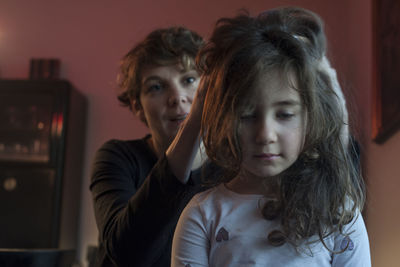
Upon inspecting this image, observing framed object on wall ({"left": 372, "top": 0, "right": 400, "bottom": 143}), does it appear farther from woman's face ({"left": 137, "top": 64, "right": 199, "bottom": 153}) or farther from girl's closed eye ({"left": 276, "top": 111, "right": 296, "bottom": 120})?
girl's closed eye ({"left": 276, "top": 111, "right": 296, "bottom": 120})

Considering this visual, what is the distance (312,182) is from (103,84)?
3.43 meters

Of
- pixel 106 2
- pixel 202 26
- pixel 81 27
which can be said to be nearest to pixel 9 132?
pixel 81 27

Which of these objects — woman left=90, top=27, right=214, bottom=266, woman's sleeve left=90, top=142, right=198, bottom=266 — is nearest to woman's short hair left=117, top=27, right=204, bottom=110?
woman left=90, top=27, right=214, bottom=266

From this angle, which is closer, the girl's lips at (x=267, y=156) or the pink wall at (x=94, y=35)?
the girl's lips at (x=267, y=156)

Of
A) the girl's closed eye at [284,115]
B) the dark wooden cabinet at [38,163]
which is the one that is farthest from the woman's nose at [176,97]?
the dark wooden cabinet at [38,163]

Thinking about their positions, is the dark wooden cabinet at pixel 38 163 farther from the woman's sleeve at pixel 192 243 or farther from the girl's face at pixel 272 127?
the girl's face at pixel 272 127

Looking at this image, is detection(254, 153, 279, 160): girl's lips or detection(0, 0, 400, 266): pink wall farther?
detection(0, 0, 400, 266): pink wall

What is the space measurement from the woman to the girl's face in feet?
0.40

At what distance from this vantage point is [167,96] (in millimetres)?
1312

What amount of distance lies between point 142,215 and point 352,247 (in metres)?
0.40

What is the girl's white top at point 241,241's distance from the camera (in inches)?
29.6

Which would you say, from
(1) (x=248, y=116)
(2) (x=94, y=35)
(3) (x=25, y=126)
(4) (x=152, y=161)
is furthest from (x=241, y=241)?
(2) (x=94, y=35)

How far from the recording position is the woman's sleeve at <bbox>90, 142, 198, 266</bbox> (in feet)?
3.08

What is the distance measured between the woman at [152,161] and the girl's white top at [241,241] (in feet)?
0.36
